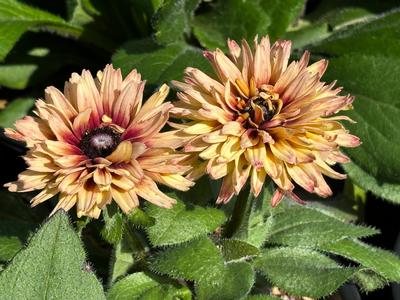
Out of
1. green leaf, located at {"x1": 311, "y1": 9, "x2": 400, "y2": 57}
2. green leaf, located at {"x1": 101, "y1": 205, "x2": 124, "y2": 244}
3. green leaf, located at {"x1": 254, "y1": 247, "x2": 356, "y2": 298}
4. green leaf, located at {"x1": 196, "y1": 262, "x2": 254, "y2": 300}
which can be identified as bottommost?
green leaf, located at {"x1": 254, "y1": 247, "x2": 356, "y2": 298}

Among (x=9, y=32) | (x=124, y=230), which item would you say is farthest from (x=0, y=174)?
(x=124, y=230)

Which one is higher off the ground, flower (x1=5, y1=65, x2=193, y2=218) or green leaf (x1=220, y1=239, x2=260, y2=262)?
flower (x1=5, y1=65, x2=193, y2=218)

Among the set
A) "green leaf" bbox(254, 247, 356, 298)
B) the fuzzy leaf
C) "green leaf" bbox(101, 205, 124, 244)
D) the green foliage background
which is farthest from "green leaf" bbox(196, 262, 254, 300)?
the fuzzy leaf

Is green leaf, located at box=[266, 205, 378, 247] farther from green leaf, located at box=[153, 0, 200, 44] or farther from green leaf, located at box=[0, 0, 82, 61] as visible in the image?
green leaf, located at box=[0, 0, 82, 61]

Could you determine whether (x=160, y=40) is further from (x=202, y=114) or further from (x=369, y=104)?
(x=202, y=114)

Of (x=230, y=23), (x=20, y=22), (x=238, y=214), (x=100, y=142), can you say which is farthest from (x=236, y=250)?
(x=20, y=22)
